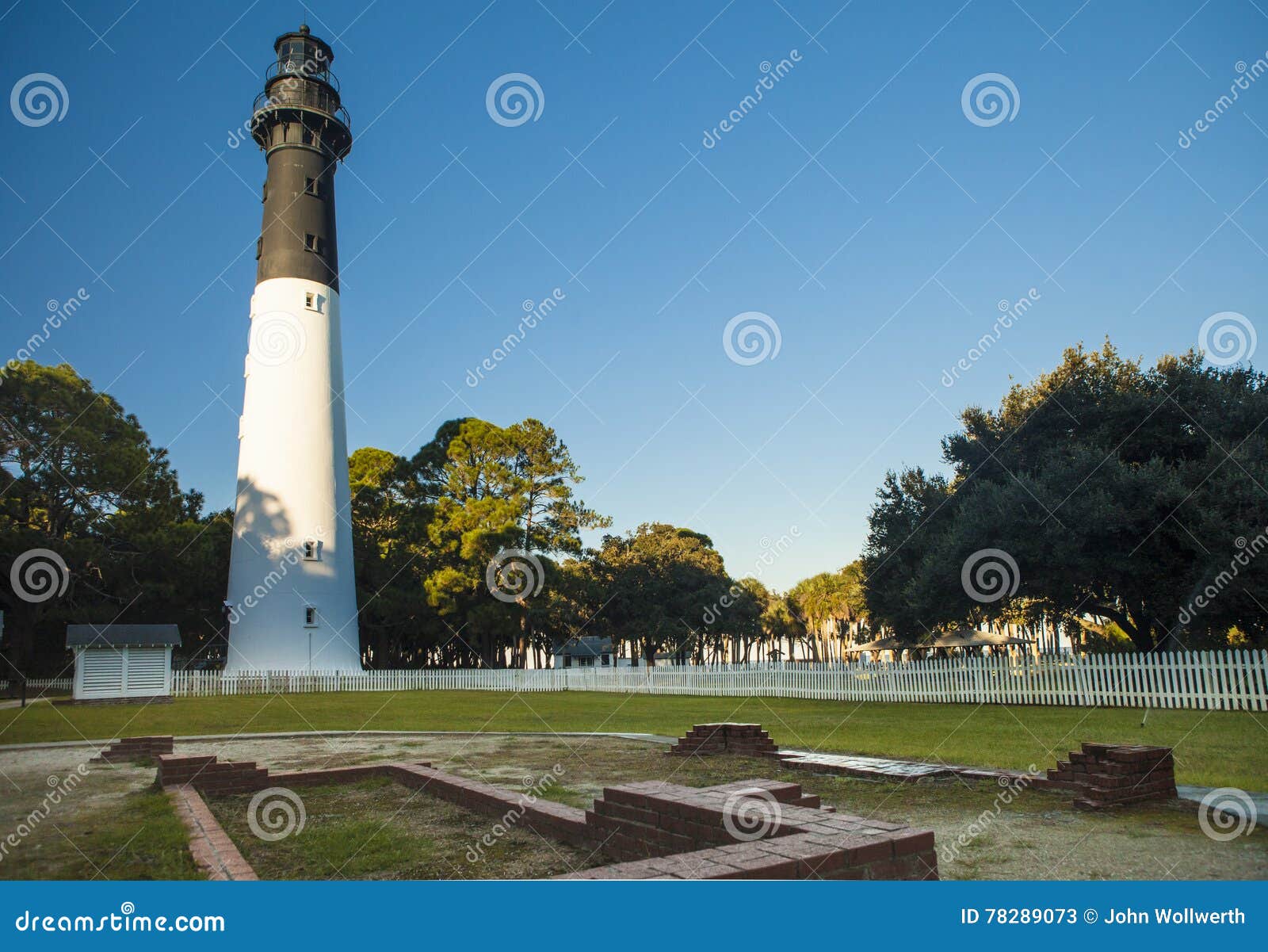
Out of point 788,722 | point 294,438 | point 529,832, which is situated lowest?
point 788,722

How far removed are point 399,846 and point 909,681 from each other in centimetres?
1818

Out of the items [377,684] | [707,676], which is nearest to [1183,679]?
[707,676]

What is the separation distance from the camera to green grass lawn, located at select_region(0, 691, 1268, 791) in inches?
421

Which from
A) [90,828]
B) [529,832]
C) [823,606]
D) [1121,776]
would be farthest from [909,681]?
[823,606]

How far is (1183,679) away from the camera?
16625 mm

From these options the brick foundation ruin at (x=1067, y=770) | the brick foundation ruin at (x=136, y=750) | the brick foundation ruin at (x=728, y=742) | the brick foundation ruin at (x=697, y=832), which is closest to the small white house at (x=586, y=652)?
the brick foundation ruin at (x=136, y=750)

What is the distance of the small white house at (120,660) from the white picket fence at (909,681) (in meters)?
2.44

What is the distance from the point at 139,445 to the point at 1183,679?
117 feet

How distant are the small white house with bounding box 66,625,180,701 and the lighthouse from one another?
12.2 feet

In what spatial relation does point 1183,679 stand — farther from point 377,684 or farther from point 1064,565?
point 377,684

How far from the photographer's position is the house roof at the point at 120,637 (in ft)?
82.2

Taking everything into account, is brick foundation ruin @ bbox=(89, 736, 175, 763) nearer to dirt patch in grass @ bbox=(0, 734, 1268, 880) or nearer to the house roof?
dirt patch in grass @ bbox=(0, 734, 1268, 880)

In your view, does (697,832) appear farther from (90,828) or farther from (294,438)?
(294,438)

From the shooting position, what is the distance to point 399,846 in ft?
20.2
